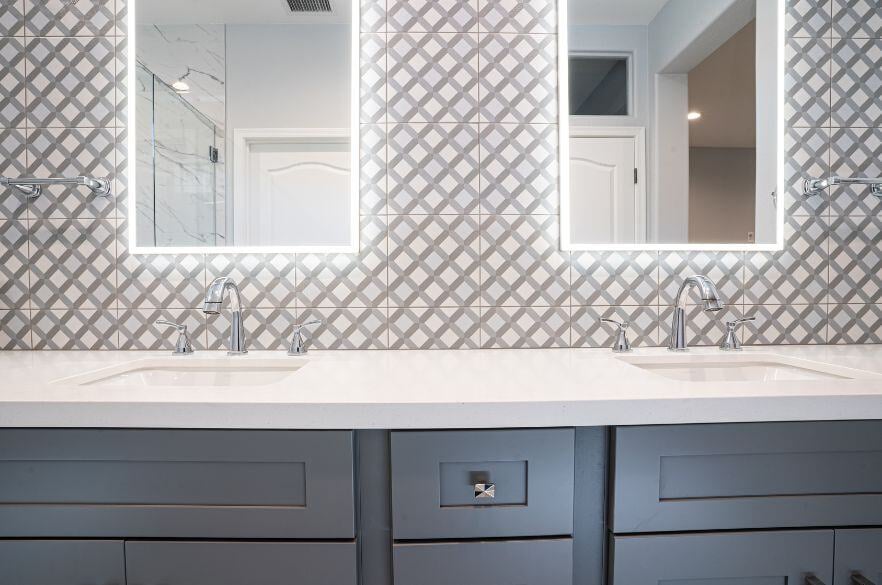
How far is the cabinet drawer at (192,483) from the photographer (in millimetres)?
737

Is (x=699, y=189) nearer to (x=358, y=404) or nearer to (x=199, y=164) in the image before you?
(x=358, y=404)

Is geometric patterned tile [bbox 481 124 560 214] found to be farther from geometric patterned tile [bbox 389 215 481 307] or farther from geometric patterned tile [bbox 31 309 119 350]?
geometric patterned tile [bbox 31 309 119 350]

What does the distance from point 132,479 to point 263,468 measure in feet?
0.70

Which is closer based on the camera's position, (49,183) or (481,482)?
(481,482)

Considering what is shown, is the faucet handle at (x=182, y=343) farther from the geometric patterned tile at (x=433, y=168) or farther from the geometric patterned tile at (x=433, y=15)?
the geometric patterned tile at (x=433, y=15)

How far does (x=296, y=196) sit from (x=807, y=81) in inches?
59.0

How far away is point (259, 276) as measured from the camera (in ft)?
4.20

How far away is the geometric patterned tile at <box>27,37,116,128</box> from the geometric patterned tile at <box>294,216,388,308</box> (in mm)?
700

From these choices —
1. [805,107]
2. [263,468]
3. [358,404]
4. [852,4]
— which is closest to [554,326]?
[358,404]

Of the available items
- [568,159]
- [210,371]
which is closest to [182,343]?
[210,371]

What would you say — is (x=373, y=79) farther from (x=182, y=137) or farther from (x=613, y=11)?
(x=613, y=11)

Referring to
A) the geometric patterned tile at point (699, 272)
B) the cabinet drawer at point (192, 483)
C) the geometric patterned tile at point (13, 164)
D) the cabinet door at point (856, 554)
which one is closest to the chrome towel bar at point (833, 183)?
the geometric patterned tile at point (699, 272)

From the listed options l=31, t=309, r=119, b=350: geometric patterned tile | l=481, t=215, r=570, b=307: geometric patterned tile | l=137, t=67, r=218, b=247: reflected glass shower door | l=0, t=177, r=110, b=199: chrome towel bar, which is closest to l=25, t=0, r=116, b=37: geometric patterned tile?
l=137, t=67, r=218, b=247: reflected glass shower door

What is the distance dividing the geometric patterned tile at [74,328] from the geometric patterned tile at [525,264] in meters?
1.05
